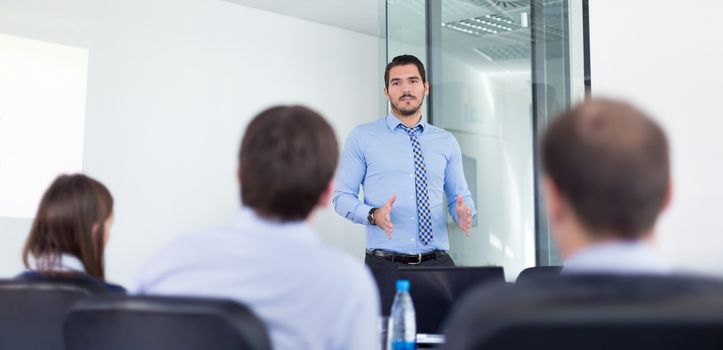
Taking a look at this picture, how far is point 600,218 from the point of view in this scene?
3.26 feet

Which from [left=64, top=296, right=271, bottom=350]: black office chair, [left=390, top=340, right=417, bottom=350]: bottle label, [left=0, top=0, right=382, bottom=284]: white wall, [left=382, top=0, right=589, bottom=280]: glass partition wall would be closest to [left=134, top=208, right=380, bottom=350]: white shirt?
[left=64, top=296, right=271, bottom=350]: black office chair

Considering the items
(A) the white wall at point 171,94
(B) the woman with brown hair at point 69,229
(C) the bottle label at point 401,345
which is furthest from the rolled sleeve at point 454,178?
(B) the woman with brown hair at point 69,229

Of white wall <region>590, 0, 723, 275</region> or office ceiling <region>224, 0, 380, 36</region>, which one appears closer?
white wall <region>590, 0, 723, 275</region>

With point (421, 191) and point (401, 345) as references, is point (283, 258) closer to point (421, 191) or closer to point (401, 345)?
point (401, 345)

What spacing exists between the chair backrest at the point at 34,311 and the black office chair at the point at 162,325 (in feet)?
0.88

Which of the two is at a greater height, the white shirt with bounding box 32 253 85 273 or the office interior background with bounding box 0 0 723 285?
the office interior background with bounding box 0 0 723 285

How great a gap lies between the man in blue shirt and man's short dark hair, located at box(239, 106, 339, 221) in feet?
6.96

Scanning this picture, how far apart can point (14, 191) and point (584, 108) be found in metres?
4.84

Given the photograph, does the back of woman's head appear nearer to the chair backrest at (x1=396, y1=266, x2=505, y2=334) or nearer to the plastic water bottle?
the plastic water bottle

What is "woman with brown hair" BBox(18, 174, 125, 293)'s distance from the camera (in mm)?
1847

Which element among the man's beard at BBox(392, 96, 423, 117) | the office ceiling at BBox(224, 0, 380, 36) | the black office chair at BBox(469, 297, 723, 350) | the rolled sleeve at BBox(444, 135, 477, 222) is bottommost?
the black office chair at BBox(469, 297, 723, 350)

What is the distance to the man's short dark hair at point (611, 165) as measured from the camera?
95 centimetres

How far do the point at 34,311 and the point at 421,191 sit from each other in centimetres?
229

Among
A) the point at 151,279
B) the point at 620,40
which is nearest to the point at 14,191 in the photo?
the point at 620,40
